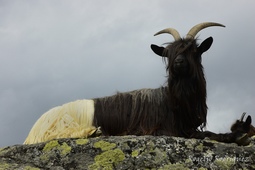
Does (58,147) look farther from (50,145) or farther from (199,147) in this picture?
(199,147)

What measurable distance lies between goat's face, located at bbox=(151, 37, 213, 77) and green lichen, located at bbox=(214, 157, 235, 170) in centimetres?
531

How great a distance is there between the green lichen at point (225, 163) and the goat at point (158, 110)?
5253mm

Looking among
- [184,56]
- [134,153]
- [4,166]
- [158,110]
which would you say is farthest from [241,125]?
[4,166]

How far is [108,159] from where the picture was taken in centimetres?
398

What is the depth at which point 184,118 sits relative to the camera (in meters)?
9.64

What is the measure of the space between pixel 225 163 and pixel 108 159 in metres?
0.88

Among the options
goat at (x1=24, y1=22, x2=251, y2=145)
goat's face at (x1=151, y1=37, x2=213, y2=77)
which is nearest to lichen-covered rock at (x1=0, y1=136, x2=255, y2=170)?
goat at (x1=24, y1=22, x2=251, y2=145)

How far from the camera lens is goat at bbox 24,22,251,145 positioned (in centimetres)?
943

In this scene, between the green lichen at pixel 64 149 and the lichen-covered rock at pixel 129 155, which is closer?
the lichen-covered rock at pixel 129 155

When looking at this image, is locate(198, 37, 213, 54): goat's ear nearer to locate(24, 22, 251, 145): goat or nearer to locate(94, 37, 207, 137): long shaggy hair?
locate(24, 22, 251, 145): goat

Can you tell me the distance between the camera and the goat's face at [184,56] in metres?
9.32

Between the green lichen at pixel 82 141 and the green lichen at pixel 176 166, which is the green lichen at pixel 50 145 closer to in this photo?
the green lichen at pixel 82 141

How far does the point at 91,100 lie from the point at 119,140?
6.13 metres

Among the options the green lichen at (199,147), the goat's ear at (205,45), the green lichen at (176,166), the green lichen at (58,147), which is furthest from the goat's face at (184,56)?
the green lichen at (176,166)
